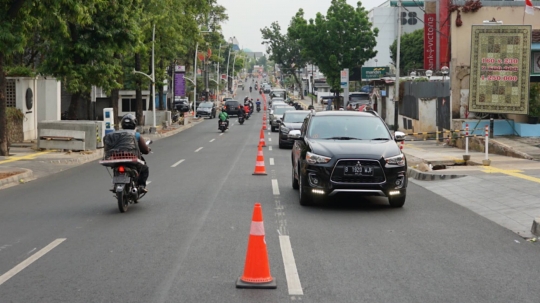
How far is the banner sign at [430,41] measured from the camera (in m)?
52.6

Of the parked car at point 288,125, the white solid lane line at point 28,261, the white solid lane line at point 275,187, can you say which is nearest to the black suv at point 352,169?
the white solid lane line at point 275,187

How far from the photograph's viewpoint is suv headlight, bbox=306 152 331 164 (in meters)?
12.4

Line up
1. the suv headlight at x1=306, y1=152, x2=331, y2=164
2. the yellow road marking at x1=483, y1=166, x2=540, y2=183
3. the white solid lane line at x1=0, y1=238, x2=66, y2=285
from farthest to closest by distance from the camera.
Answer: the yellow road marking at x1=483, y1=166, x2=540, y2=183 < the suv headlight at x1=306, y1=152, x2=331, y2=164 < the white solid lane line at x1=0, y1=238, x2=66, y2=285

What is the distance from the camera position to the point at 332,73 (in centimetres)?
6869

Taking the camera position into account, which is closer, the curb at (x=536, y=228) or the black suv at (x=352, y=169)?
the curb at (x=536, y=228)

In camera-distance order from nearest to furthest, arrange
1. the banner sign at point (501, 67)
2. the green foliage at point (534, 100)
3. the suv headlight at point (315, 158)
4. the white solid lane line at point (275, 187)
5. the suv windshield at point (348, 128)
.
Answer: the suv headlight at point (315, 158) → the suv windshield at point (348, 128) → the white solid lane line at point (275, 187) → the banner sign at point (501, 67) → the green foliage at point (534, 100)

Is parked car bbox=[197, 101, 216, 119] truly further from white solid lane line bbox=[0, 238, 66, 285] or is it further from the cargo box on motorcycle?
white solid lane line bbox=[0, 238, 66, 285]

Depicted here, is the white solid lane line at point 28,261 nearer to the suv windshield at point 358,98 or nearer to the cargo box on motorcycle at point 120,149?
the cargo box on motorcycle at point 120,149

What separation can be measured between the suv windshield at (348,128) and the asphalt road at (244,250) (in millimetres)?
1290

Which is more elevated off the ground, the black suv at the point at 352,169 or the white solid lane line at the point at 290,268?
the black suv at the point at 352,169

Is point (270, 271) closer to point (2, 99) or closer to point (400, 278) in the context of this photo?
point (400, 278)

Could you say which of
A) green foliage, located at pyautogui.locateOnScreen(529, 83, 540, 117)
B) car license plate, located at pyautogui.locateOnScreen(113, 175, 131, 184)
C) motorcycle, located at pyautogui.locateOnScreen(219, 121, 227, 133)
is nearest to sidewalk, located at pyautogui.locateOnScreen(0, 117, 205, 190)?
car license plate, located at pyautogui.locateOnScreen(113, 175, 131, 184)

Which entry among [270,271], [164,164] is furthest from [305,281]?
[164,164]

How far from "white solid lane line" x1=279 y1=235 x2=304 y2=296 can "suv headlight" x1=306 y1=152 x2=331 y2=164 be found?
278 centimetres
